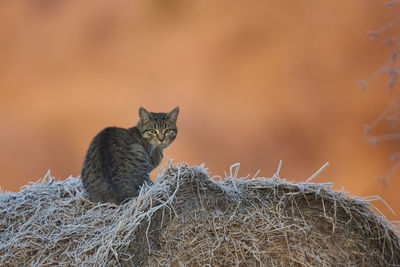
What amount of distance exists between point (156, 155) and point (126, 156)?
1.82 feet

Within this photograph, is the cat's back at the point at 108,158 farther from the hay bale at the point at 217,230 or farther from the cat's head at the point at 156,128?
the hay bale at the point at 217,230

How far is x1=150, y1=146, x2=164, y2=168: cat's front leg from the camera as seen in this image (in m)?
4.47

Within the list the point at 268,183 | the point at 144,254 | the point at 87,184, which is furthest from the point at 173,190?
the point at 87,184

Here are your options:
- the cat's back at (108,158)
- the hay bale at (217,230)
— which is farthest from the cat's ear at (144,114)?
the hay bale at (217,230)

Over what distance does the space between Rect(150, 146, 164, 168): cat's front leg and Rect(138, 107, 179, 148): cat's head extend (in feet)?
0.15

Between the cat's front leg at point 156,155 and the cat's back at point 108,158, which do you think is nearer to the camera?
the cat's back at point 108,158

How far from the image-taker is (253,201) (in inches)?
126

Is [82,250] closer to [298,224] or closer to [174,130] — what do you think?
[298,224]

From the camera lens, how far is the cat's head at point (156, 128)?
4477 millimetres

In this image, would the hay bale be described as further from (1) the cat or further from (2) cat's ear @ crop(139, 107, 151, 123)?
(2) cat's ear @ crop(139, 107, 151, 123)

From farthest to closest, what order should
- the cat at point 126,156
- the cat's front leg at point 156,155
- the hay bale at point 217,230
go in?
the cat's front leg at point 156,155
the cat at point 126,156
the hay bale at point 217,230

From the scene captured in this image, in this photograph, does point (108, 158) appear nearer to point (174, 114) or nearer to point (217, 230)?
point (174, 114)

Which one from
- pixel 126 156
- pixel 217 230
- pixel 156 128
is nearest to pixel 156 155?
pixel 156 128

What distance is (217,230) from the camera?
3027 millimetres
